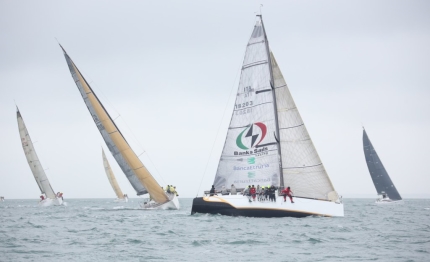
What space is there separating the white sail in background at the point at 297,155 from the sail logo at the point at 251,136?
1.07m

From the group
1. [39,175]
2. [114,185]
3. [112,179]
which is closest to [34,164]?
[39,175]

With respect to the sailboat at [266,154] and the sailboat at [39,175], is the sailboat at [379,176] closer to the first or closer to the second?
the sailboat at [39,175]

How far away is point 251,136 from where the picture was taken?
121ft

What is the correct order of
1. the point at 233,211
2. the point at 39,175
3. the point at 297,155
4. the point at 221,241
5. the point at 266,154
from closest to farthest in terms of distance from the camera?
1. the point at 221,241
2. the point at 233,211
3. the point at 297,155
4. the point at 266,154
5. the point at 39,175

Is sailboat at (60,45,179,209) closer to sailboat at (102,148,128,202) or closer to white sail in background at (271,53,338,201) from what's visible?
white sail in background at (271,53,338,201)

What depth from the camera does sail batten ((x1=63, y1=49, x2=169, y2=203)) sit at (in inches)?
1961

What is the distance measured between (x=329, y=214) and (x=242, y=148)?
241 inches

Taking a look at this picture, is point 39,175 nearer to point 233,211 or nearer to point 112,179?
point 112,179

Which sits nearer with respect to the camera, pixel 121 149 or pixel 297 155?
pixel 297 155

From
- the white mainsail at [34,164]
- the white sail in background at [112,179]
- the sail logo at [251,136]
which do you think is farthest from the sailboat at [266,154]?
the white sail in background at [112,179]

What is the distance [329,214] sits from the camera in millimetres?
35156

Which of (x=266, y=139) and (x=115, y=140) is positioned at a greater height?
(x=115, y=140)

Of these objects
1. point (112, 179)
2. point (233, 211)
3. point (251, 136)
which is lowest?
point (233, 211)

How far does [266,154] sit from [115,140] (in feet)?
56.5
